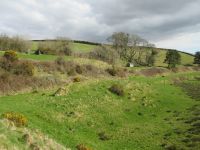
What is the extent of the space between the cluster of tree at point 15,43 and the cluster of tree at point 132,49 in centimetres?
4934

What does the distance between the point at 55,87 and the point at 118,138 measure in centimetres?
1556

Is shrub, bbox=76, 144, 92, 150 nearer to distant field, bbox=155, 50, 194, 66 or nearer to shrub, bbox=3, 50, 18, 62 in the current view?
shrub, bbox=3, 50, 18, 62

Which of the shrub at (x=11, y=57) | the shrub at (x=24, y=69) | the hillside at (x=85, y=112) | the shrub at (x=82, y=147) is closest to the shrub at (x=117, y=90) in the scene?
the hillside at (x=85, y=112)

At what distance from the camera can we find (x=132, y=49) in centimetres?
13325

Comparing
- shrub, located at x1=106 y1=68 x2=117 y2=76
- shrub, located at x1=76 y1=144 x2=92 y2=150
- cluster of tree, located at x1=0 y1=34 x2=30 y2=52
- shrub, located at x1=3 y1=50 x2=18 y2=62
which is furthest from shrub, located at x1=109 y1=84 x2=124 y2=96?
cluster of tree, located at x1=0 y1=34 x2=30 y2=52

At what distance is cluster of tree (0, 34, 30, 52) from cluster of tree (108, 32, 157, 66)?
49.3m

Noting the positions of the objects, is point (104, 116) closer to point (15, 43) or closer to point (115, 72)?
point (115, 72)

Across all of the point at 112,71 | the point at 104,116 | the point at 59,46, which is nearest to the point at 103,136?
the point at 104,116

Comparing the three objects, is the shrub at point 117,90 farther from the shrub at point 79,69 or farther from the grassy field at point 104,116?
the shrub at point 79,69

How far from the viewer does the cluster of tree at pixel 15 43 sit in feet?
263

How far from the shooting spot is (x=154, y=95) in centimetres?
5066

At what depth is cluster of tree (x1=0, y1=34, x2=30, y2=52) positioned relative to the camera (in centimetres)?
8025

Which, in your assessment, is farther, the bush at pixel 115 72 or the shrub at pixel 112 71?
the bush at pixel 115 72

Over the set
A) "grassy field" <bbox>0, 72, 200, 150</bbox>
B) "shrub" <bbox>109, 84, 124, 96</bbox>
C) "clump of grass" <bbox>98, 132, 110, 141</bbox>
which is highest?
"shrub" <bbox>109, 84, 124, 96</bbox>
